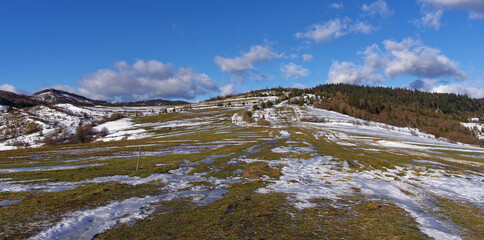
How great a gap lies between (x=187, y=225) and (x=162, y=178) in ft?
31.2

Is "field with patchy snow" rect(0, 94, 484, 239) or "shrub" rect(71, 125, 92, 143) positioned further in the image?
"shrub" rect(71, 125, 92, 143)

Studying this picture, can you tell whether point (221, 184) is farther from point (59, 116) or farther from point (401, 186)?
point (59, 116)

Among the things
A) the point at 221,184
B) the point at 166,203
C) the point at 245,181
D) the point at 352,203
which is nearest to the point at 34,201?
the point at 166,203

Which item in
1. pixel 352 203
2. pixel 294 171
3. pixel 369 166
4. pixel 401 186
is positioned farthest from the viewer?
pixel 369 166

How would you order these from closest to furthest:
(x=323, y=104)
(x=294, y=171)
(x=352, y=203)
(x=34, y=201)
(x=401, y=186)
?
(x=34, y=201) < (x=352, y=203) < (x=401, y=186) < (x=294, y=171) < (x=323, y=104)

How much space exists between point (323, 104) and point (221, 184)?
608ft

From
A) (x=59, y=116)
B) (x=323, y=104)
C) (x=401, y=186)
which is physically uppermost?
(x=323, y=104)

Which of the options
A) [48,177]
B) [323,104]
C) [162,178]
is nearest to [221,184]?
[162,178]

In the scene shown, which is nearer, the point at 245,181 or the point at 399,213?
the point at 399,213

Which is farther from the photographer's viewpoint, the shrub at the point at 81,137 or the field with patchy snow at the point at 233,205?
the shrub at the point at 81,137

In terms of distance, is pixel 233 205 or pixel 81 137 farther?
pixel 81 137

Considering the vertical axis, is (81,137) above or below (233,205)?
below

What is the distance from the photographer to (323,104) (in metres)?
188

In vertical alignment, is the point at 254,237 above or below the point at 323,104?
below
